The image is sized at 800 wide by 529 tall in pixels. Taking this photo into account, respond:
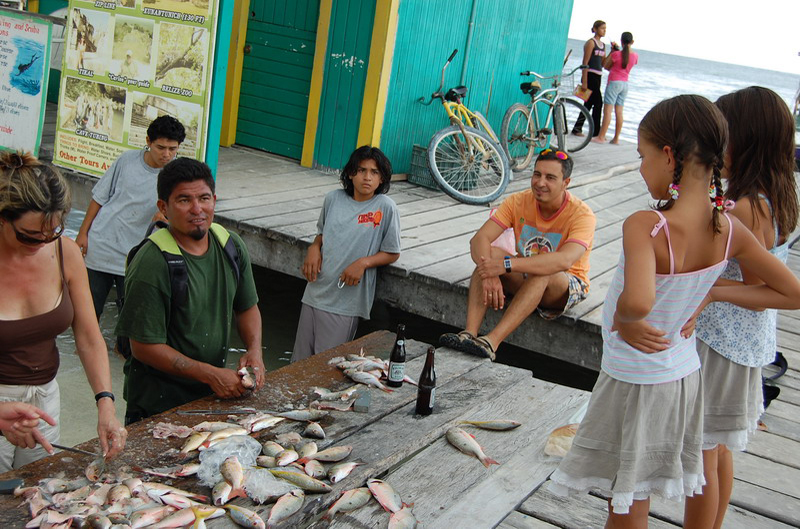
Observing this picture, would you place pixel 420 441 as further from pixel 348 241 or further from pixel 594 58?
pixel 594 58

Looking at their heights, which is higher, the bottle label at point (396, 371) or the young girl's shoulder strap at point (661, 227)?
the young girl's shoulder strap at point (661, 227)

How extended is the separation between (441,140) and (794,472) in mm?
5526

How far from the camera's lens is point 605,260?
699cm

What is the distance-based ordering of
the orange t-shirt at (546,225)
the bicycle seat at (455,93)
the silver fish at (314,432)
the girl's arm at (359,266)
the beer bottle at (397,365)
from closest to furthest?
the silver fish at (314,432) → the beer bottle at (397,365) → the orange t-shirt at (546,225) → the girl's arm at (359,266) → the bicycle seat at (455,93)

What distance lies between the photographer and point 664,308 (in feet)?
8.14

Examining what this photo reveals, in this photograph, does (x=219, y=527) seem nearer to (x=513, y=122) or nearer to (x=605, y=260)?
(x=605, y=260)

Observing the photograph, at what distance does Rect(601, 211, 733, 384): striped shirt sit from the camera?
96.4 inches

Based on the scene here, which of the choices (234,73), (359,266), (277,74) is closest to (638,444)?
(359,266)

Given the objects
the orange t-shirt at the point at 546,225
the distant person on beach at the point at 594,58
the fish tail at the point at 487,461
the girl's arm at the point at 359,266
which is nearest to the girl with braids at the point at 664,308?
the fish tail at the point at 487,461

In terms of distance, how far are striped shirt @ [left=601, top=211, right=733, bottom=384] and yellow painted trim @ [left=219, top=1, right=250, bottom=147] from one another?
7398 millimetres

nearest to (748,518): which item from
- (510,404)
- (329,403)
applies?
(510,404)

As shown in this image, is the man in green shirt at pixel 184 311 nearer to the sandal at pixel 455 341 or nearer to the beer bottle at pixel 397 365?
the beer bottle at pixel 397 365

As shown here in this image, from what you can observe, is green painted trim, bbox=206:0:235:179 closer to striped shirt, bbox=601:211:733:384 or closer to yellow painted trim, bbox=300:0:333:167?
yellow painted trim, bbox=300:0:333:167

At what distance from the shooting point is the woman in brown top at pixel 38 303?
2748 millimetres
